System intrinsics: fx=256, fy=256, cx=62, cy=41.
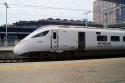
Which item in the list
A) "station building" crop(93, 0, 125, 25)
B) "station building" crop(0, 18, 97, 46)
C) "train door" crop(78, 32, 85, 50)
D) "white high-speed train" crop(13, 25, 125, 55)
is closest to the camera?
"white high-speed train" crop(13, 25, 125, 55)

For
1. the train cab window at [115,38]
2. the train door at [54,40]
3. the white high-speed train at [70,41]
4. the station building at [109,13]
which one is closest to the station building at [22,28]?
the station building at [109,13]

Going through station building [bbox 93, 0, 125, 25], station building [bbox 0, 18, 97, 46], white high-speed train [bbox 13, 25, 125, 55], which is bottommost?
white high-speed train [bbox 13, 25, 125, 55]

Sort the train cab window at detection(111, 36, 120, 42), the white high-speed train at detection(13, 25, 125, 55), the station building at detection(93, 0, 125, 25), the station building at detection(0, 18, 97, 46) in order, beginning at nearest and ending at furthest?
1. the white high-speed train at detection(13, 25, 125, 55)
2. the train cab window at detection(111, 36, 120, 42)
3. the station building at detection(93, 0, 125, 25)
4. the station building at detection(0, 18, 97, 46)

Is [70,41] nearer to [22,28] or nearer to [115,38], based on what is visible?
[115,38]

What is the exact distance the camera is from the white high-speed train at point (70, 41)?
19.9 metres

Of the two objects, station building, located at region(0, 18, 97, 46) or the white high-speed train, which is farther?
station building, located at region(0, 18, 97, 46)

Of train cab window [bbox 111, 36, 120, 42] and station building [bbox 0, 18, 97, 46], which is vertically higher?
station building [bbox 0, 18, 97, 46]

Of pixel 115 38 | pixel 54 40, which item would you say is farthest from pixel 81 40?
pixel 115 38

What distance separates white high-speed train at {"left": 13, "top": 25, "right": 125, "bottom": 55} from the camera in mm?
19875

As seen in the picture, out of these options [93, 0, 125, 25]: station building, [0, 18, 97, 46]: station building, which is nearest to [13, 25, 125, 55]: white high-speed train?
[93, 0, 125, 25]: station building

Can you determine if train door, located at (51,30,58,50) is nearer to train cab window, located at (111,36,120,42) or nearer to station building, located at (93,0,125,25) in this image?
train cab window, located at (111,36,120,42)

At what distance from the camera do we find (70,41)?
21.4 m

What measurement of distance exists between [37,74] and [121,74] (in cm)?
387

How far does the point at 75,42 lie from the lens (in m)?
21.6
